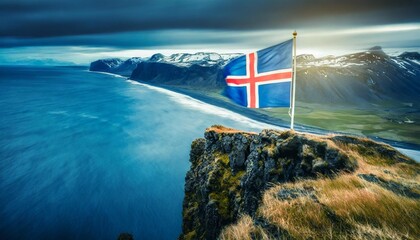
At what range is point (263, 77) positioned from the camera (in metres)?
19.1


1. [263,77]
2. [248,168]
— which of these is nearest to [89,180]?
[248,168]

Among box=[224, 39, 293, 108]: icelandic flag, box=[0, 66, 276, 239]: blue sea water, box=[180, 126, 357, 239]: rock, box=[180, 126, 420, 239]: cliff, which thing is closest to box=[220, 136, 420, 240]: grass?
box=[180, 126, 420, 239]: cliff

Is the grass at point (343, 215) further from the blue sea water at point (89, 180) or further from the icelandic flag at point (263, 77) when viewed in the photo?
the blue sea water at point (89, 180)

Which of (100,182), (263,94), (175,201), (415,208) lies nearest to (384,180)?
(415,208)

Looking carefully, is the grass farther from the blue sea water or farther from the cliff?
the blue sea water

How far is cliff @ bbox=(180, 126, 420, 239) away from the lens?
7.45 metres

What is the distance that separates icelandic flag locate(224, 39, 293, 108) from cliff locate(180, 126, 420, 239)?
2.77 metres

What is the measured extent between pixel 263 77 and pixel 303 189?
10326mm

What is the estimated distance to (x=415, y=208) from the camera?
7812mm

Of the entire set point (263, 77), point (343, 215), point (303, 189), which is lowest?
point (303, 189)

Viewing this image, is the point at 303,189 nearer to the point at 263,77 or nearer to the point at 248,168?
the point at 248,168

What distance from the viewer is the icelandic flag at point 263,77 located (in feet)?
59.6

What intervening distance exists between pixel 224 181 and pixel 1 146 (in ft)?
470

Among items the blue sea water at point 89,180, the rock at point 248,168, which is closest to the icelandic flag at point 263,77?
the rock at point 248,168
